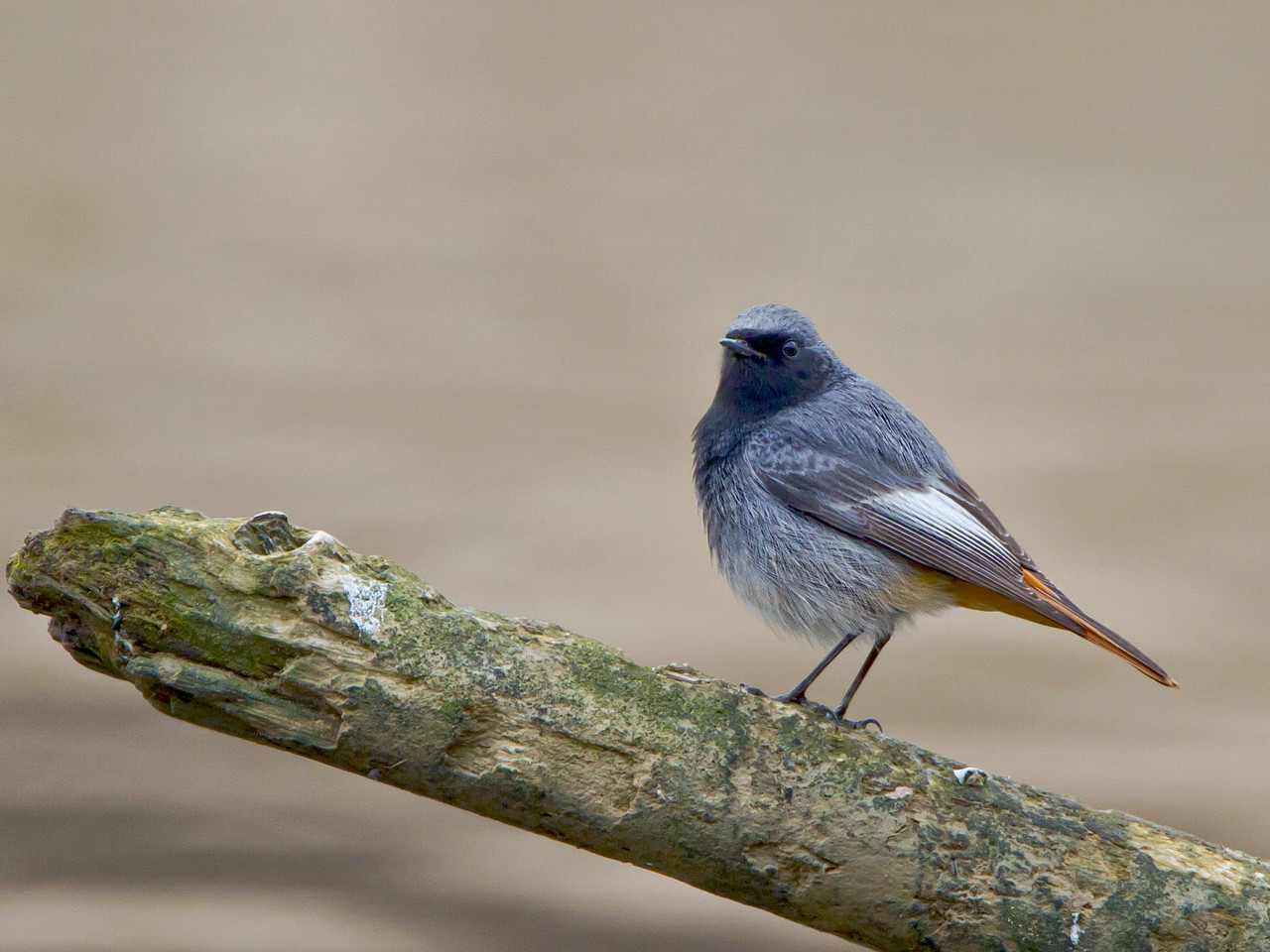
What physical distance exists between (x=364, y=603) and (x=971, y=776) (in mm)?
937

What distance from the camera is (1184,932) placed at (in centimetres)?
160

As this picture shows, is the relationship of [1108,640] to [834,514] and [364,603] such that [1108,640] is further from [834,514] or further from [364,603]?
[364,603]

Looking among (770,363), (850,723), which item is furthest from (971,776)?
(770,363)

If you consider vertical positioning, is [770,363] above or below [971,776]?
above

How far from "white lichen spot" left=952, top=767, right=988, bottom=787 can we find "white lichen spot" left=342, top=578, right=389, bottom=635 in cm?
89

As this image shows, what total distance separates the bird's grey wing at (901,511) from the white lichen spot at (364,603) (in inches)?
34.2

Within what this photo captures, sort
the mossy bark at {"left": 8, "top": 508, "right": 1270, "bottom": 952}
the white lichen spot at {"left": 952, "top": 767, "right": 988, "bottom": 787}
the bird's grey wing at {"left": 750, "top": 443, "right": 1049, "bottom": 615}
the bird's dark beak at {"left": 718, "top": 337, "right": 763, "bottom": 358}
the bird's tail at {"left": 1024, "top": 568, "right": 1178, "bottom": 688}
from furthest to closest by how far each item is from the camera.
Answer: the bird's dark beak at {"left": 718, "top": 337, "right": 763, "bottom": 358}
the bird's grey wing at {"left": 750, "top": 443, "right": 1049, "bottom": 615}
the bird's tail at {"left": 1024, "top": 568, "right": 1178, "bottom": 688}
the white lichen spot at {"left": 952, "top": 767, "right": 988, "bottom": 787}
the mossy bark at {"left": 8, "top": 508, "right": 1270, "bottom": 952}

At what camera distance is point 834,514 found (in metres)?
2.09

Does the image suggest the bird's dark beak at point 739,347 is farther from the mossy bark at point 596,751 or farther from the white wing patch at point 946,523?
the mossy bark at point 596,751

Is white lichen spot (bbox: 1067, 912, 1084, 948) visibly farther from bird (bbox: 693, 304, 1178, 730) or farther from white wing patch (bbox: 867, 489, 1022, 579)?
white wing patch (bbox: 867, 489, 1022, 579)

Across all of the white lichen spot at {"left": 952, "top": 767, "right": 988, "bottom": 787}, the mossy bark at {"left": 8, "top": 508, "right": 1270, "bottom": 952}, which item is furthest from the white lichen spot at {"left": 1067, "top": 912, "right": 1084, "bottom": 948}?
the white lichen spot at {"left": 952, "top": 767, "right": 988, "bottom": 787}

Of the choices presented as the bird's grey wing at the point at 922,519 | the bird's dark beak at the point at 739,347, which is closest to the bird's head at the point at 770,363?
the bird's dark beak at the point at 739,347

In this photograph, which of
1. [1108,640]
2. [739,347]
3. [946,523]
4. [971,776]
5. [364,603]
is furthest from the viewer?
[739,347]

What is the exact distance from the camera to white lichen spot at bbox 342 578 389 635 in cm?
154
